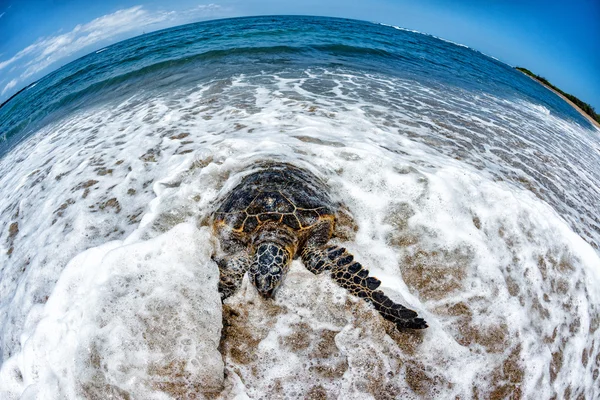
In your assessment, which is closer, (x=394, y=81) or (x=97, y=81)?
(x=394, y=81)

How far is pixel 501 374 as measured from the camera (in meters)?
2.52

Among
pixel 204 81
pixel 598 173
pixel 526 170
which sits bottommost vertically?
pixel 204 81

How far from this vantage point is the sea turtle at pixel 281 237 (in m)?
2.76

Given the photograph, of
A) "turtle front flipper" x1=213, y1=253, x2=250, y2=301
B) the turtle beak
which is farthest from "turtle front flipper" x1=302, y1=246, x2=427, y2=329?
"turtle front flipper" x1=213, y1=253, x2=250, y2=301

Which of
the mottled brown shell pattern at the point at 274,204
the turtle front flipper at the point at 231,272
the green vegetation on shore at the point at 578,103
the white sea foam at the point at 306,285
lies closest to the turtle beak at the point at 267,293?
the white sea foam at the point at 306,285

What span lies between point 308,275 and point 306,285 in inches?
5.5

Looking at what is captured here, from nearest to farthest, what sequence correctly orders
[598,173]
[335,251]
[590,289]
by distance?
1. [335,251]
2. [590,289]
3. [598,173]

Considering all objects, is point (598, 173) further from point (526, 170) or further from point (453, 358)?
point (453, 358)

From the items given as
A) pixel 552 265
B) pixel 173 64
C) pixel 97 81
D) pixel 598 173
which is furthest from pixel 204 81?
pixel 598 173

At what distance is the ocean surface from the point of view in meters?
2.43

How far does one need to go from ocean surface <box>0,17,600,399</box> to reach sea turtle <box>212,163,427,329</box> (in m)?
0.17

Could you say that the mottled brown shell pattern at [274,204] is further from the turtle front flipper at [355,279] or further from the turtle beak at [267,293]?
the turtle beak at [267,293]

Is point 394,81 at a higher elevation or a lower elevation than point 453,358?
lower

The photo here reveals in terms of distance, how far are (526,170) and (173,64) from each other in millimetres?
16178
